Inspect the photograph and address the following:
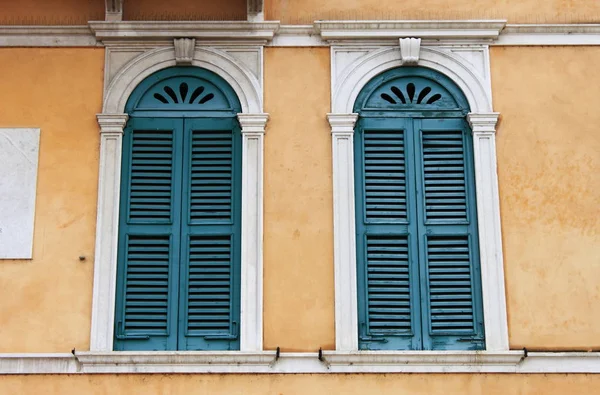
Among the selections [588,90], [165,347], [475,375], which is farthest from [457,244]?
[165,347]

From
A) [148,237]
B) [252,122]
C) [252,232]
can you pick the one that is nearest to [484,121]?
[252,122]

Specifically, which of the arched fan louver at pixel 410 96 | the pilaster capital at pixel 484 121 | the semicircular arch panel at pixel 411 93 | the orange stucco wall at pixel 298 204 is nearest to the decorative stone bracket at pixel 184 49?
the orange stucco wall at pixel 298 204

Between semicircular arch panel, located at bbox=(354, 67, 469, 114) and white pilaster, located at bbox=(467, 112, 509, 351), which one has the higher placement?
semicircular arch panel, located at bbox=(354, 67, 469, 114)

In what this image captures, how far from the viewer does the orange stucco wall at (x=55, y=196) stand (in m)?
9.59

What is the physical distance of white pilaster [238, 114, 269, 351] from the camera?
956 centimetres

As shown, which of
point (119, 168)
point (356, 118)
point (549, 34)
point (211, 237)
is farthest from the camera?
point (549, 34)

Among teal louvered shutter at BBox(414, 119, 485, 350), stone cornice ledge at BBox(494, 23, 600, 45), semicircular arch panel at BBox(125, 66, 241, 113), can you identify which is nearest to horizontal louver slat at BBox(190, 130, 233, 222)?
semicircular arch panel at BBox(125, 66, 241, 113)

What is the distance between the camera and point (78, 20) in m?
10.5

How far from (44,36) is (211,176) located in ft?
7.37

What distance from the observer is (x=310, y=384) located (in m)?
9.41

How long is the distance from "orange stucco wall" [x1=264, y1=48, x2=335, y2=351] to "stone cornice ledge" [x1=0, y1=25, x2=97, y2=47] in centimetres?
189

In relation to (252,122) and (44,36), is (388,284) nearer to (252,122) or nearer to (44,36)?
(252,122)

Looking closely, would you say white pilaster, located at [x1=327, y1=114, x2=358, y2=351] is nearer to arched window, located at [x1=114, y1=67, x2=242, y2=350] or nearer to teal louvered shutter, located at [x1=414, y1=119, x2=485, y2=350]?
teal louvered shutter, located at [x1=414, y1=119, x2=485, y2=350]

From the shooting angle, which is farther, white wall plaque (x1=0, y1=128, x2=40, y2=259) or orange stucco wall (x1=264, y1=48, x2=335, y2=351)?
white wall plaque (x1=0, y1=128, x2=40, y2=259)
